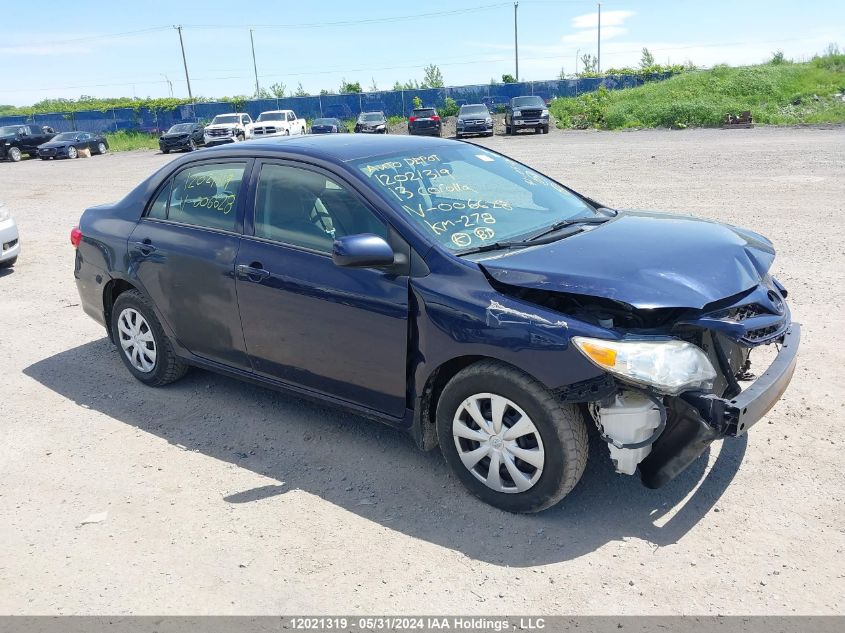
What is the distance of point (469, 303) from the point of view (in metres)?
3.59

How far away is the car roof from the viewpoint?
440 centimetres

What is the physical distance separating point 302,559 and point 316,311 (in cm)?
137

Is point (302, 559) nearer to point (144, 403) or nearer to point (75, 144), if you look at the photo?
point (144, 403)

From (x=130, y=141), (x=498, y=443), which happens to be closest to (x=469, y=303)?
(x=498, y=443)

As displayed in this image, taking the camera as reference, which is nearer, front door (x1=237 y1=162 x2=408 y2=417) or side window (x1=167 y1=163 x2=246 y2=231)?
front door (x1=237 y1=162 x2=408 y2=417)

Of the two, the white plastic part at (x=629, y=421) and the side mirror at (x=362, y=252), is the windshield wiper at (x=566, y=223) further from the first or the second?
the white plastic part at (x=629, y=421)

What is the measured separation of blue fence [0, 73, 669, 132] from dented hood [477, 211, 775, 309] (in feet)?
152

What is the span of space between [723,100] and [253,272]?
34.8 meters

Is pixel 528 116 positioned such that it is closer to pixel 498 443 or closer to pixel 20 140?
pixel 20 140

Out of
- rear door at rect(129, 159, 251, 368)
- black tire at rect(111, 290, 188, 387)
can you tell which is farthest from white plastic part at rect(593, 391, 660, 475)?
black tire at rect(111, 290, 188, 387)

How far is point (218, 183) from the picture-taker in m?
4.91

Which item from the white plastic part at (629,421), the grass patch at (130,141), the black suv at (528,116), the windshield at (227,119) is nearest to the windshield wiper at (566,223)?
the white plastic part at (629,421)
